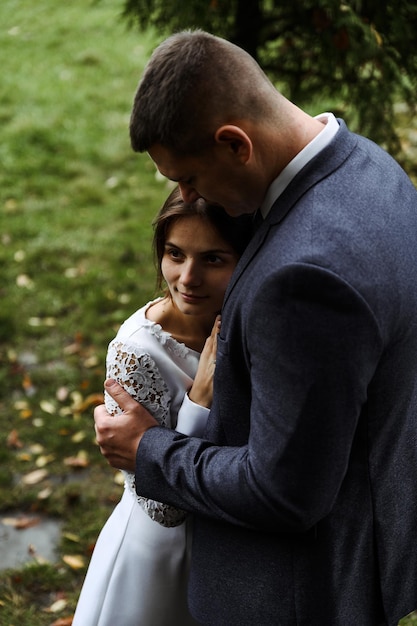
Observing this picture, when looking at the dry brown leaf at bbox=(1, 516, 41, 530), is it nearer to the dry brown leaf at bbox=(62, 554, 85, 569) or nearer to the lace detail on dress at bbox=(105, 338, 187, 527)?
the dry brown leaf at bbox=(62, 554, 85, 569)

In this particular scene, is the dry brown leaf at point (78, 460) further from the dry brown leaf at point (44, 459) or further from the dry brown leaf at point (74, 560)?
the dry brown leaf at point (74, 560)

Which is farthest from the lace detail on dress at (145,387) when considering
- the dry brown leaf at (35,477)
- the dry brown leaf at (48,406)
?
the dry brown leaf at (48,406)

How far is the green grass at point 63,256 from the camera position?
4.44 meters

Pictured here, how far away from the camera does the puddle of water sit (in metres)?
4.08

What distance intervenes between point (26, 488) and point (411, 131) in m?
4.68

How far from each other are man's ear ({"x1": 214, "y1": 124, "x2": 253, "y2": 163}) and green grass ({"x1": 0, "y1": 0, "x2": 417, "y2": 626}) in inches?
102

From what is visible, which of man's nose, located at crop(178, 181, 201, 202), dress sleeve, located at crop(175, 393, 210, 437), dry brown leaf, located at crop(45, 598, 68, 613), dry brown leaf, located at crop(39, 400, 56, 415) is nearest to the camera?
man's nose, located at crop(178, 181, 201, 202)

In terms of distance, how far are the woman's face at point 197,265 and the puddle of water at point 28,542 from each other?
2.19 metres

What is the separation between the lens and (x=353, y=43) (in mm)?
3625

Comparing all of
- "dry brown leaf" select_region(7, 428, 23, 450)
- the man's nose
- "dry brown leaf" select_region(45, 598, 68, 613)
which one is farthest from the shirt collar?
"dry brown leaf" select_region(7, 428, 23, 450)

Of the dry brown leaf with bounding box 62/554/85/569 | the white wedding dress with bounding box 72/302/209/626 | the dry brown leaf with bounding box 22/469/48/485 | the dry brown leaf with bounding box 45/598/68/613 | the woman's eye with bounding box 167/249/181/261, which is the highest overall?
the woman's eye with bounding box 167/249/181/261

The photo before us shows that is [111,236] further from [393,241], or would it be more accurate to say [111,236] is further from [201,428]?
[393,241]

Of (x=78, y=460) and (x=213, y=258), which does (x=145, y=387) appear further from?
(x=78, y=460)

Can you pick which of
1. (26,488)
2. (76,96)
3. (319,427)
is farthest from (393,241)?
(76,96)
